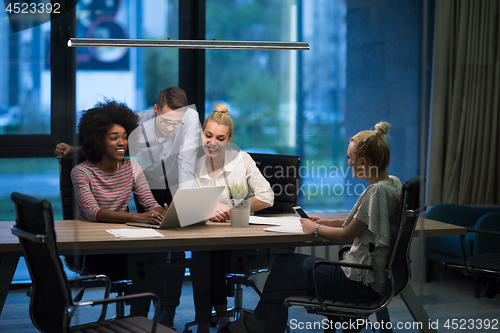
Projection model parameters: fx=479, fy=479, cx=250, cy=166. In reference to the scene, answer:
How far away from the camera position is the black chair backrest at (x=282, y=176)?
10.1 feet

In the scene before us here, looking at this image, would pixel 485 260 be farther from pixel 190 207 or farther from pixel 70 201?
pixel 70 201

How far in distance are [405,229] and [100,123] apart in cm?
180

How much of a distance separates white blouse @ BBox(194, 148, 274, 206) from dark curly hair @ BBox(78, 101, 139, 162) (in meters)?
0.50

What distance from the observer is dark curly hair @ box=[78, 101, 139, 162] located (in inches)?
105

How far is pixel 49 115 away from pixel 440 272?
2490mm

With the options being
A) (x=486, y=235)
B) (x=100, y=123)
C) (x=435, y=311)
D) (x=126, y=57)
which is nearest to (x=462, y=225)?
(x=486, y=235)

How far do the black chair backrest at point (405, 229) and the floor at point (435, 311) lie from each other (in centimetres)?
47

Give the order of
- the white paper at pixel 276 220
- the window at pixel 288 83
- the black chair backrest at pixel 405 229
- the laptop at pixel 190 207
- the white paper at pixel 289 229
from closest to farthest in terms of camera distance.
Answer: the black chair backrest at pixel 405 229
the laptop at pixel 190 207
the white paper at pixel 289 229
the white paper at pixel 276 220
the window at pixel 288 83

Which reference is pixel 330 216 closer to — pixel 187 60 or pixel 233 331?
pixel 233 331

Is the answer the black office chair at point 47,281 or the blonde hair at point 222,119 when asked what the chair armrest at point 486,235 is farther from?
the black office chair at point 47,281

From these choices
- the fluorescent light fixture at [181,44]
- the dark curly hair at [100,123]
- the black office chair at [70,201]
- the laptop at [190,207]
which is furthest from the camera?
the fluorescent light fixture at [181,44]

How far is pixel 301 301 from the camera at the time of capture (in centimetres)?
215

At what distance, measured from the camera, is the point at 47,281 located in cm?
167

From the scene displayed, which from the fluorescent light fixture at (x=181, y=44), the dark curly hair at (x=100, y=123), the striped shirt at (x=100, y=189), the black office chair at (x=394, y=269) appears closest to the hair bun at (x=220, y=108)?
the fluorescent light fixture at (x=181, y=44)
